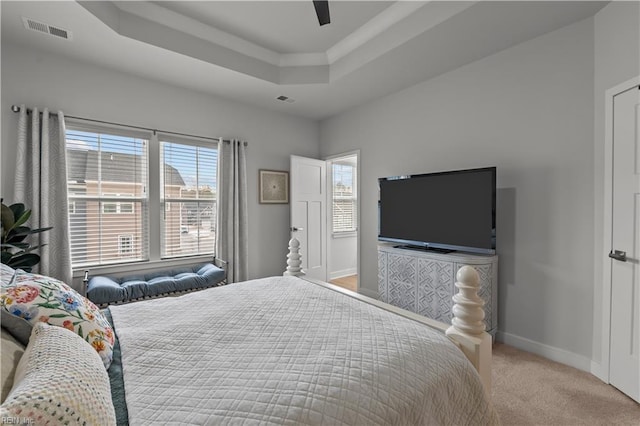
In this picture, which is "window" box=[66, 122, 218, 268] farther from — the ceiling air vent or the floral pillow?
the floral pillow

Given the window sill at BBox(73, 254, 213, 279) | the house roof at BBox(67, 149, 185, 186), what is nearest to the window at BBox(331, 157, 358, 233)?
the window sill at BBox(73, 254, 213, 279)

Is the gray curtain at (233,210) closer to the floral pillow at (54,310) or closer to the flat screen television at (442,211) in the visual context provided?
the flat screen television at (442,211)

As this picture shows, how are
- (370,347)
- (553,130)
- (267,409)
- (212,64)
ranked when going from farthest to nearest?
(212,64) < (553,130) < (370,347) < (267,409)

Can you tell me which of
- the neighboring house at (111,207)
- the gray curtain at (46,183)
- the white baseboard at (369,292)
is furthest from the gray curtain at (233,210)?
the white baseboard at (369,292)

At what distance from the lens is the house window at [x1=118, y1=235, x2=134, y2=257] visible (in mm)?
3225

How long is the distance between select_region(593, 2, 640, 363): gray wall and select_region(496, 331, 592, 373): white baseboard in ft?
0.34

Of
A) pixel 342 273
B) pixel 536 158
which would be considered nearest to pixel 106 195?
pixel 342 273

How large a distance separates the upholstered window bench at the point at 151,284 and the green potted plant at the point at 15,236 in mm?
524

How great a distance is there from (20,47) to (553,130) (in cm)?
472

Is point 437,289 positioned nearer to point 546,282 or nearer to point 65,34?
point 546,282

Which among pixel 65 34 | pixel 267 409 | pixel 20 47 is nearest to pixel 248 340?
pixel 267 409

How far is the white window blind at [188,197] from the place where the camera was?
139 inches

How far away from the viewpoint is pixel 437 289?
277 cm

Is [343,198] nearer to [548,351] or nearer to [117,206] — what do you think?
[117,206]
